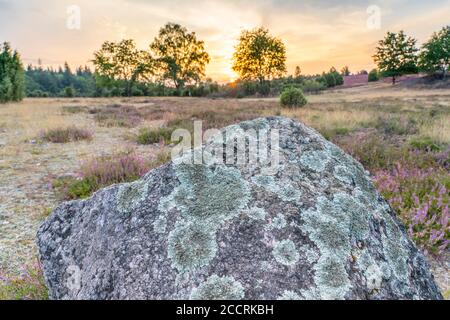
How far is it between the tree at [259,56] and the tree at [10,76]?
4509 cm

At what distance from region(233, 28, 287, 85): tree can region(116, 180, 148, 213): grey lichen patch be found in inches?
2788

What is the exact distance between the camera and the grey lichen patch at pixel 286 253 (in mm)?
1916

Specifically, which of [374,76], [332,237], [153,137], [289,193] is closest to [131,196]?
[289,193]

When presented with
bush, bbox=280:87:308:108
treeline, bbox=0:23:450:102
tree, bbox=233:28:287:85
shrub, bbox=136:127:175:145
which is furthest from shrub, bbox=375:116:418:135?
tree, bbox=233:28:287:85

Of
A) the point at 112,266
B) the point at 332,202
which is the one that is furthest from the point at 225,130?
the point at 112,266

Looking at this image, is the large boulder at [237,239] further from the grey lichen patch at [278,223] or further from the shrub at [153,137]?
the shrub at [153,137]

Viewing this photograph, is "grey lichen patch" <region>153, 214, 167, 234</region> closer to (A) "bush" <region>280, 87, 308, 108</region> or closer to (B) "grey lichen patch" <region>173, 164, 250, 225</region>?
(B) "grey lichen patch" <region>173, 164, 250, 225</region>

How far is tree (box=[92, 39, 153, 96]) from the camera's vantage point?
2766 inches

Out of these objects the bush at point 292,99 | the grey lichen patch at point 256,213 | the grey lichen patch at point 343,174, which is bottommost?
the grey lichen patch at point 256,213

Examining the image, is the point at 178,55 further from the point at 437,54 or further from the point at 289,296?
the point at 289,296

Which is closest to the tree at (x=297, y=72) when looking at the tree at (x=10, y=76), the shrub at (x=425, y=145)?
the tree at (x=10, y=76)

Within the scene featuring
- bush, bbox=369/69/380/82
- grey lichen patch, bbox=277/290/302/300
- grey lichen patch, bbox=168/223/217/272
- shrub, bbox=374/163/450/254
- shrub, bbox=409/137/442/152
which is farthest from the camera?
bush, bbox=369/69/380/82

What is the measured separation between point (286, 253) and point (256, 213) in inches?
13.1

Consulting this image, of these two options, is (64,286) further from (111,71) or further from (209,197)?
(111,71)
